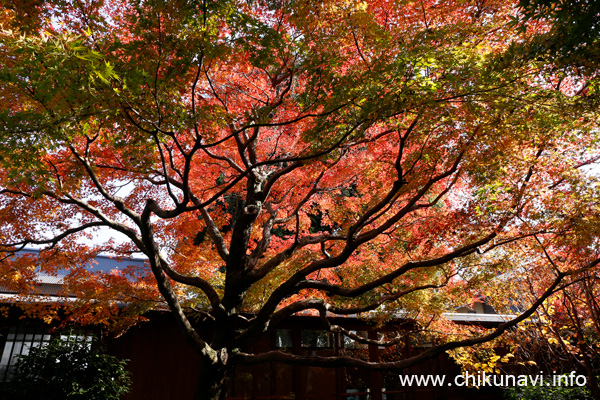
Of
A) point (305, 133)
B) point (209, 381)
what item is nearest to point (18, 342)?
point (209, 381)

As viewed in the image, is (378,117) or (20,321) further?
(20,321)

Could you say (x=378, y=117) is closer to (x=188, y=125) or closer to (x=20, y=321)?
(x=188, y=125)

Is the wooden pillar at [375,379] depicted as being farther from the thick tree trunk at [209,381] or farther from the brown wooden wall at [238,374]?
the thick tree trunk at [209,381]

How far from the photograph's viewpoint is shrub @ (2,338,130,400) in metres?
6.78

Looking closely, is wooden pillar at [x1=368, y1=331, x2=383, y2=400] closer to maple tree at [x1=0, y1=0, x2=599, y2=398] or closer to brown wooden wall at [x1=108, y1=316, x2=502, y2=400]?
brown wooden wall at [x1=108, y1=316, x2=502, y2=400]

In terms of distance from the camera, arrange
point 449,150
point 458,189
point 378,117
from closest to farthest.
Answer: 1. point 378,117
2. point 449,150
3. point 458,189

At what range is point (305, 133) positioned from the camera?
575 cm

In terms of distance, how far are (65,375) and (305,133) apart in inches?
250

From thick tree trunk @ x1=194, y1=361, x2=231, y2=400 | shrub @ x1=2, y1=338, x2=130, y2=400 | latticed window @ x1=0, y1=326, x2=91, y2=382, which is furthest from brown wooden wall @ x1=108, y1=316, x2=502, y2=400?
thick tree trunk @ x1=194, y1=361, x2=231, y2=400

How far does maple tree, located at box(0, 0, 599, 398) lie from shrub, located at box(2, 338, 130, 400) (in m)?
0.88

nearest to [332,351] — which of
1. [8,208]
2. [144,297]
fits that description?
[144,297]

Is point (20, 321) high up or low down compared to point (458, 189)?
down

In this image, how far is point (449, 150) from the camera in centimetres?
650

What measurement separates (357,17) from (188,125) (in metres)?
3.02
